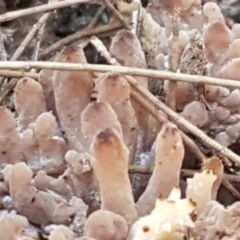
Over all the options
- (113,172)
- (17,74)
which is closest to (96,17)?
(17,74)

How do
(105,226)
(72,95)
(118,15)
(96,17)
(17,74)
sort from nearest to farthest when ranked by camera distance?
1. (105,226)
2. (72,95)
3. (17,74)
4. (118,15)
5. (96,17)

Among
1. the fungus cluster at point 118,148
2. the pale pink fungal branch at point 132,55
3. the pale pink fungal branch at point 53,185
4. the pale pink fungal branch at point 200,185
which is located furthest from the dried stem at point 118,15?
the pale pink fungal branch at point 200,185

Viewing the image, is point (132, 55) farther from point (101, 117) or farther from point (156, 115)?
point (101, 117)

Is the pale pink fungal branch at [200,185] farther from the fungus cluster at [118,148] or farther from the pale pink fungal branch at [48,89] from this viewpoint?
the pale pink fungal branch at [48,89]

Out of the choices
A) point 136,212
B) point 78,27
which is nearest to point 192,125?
point 136,212

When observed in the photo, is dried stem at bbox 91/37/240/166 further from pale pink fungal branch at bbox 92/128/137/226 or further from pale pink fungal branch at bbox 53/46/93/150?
pale pink fungal branch at bbox 92/128/137/226
